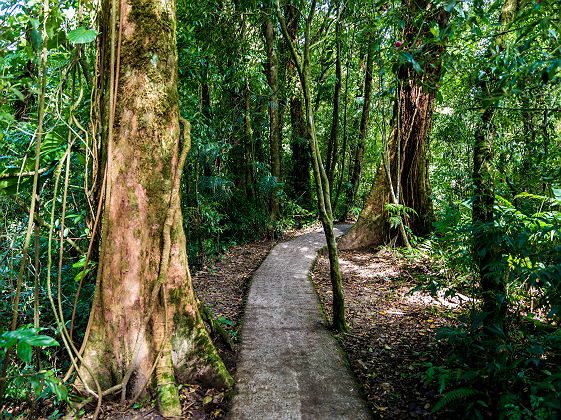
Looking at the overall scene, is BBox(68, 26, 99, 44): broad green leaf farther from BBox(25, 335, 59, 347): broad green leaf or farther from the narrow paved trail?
the narrow paved trail

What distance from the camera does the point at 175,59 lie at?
2.95 metres

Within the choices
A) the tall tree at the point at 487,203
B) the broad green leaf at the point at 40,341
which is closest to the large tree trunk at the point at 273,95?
the tall tree at the point at 487,203

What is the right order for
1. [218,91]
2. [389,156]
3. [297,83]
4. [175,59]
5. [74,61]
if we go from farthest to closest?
1. [297,83]
2. [218,91]
3. [389,156]
4. [175,59]
5. [74,61]

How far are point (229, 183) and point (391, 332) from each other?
5.27 m

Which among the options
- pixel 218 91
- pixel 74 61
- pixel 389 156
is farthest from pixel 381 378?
pixel 218 91

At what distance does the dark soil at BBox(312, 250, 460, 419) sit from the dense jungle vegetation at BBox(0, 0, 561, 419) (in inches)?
10.0

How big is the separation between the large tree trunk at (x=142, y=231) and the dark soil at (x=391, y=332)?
1.66m

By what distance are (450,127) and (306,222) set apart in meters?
5.87

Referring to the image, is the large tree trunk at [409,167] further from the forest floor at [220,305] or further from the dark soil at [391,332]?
the forest floor at [220,305]

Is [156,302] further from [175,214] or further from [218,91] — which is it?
[218,91]

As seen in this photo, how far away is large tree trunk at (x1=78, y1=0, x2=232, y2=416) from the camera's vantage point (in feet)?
8.64

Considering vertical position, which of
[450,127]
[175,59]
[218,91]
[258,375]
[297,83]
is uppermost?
[297,83]

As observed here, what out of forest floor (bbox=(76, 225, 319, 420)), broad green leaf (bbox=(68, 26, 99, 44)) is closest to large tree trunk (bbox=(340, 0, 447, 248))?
forest floor (bbox=(76, 225, 319, 420))

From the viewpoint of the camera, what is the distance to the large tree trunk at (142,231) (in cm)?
263
